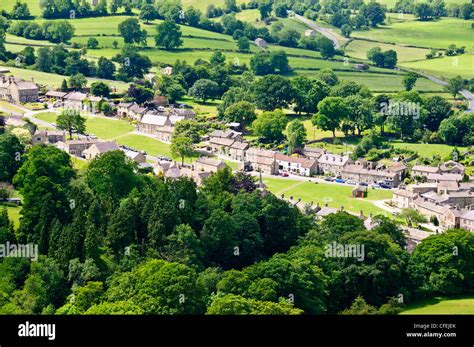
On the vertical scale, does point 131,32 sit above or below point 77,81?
above

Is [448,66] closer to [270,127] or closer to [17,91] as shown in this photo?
[270,127]

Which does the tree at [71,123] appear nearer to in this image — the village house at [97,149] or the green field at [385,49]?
the village house at [97,149]

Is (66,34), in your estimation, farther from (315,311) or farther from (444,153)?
(315,311)

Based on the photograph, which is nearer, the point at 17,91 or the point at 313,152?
the point at 313,152

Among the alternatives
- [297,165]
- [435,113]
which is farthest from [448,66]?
[297,165]

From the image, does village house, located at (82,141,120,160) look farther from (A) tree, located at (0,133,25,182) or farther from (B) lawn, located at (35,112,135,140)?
(A) tree, located at (0,133,25,182)
